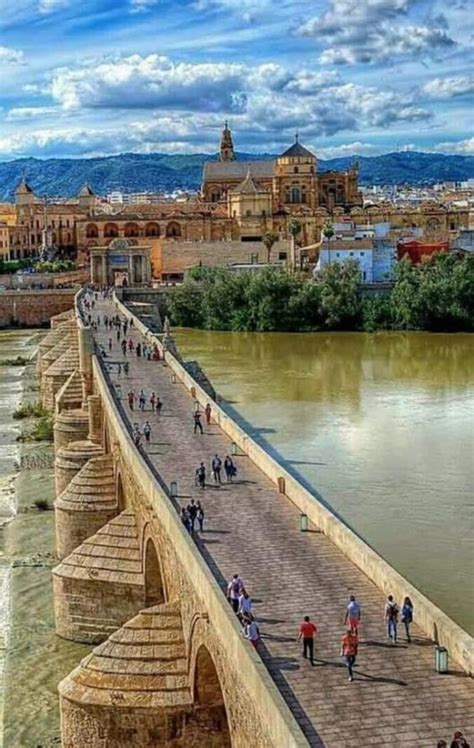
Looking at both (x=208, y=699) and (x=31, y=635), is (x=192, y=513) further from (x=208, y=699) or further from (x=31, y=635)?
(x=31, y=635)

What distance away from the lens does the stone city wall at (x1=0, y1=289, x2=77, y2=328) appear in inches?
2678

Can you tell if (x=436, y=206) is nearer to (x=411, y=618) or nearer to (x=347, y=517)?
(x=347, y=517)

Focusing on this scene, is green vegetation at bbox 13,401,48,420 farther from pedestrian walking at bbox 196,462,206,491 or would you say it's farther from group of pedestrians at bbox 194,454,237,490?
pedestrian walking at bbox 196,462,206,491

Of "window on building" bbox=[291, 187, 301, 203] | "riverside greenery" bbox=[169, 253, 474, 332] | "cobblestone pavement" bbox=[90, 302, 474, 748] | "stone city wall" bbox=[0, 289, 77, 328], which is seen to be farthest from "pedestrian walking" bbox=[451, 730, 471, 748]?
"window on building" bbox=[291, 187, 301, 203]

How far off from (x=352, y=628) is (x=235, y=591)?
1281mm

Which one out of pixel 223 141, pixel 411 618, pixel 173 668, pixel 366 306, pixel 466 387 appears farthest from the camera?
pixel 223 141

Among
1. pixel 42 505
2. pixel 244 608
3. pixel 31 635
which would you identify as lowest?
pixel 31 635

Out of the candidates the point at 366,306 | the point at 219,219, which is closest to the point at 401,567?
the point at 366,306

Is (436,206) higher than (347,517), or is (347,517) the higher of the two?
(436,206)

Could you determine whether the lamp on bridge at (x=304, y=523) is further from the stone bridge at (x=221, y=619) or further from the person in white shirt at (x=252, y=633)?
the person in white shirt at (x=252, y=633)

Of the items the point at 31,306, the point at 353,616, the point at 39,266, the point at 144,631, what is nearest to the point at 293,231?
the point at 39,266

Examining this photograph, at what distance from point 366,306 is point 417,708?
1907 inches

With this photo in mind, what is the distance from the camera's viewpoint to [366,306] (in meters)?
57.2

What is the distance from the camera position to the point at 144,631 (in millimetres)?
12867
